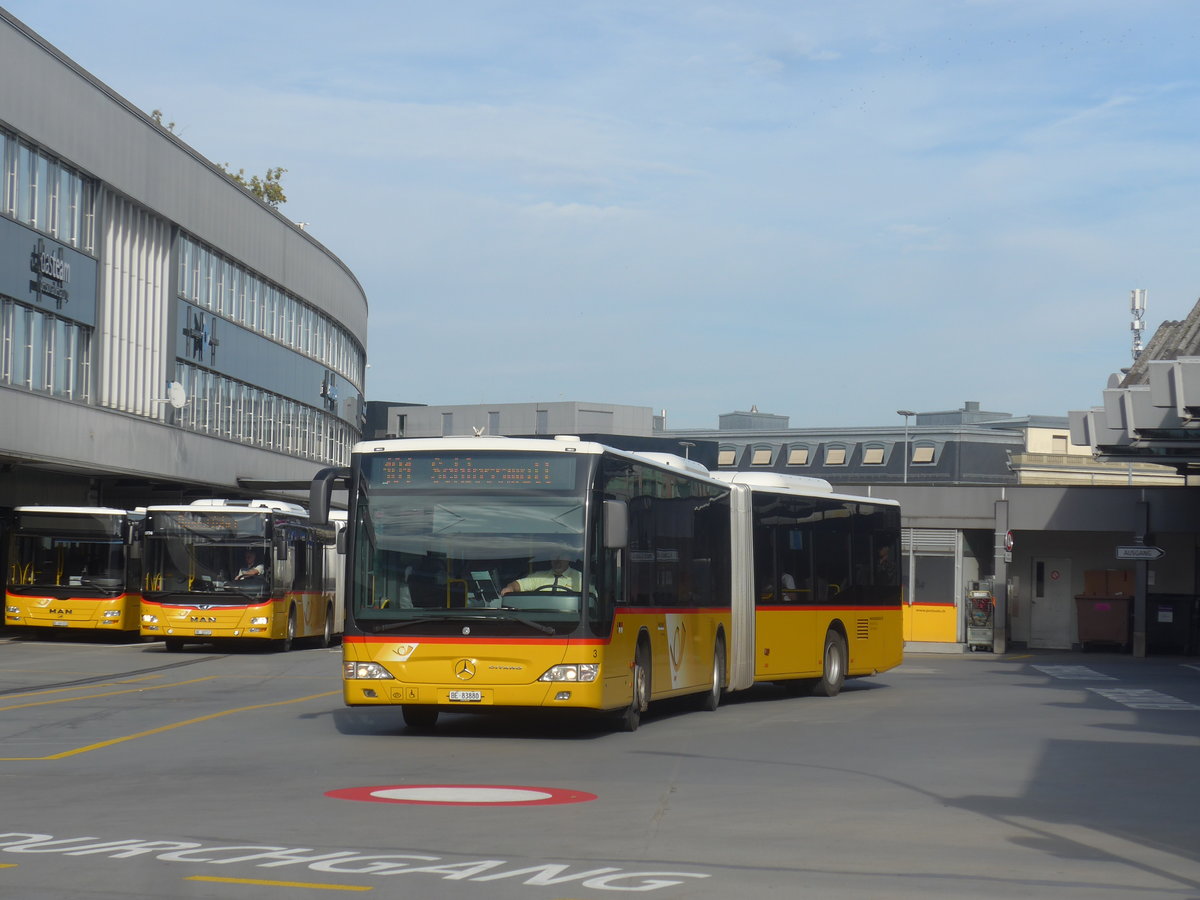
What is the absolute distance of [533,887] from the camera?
8.13 meters

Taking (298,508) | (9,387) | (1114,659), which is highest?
(9,387)

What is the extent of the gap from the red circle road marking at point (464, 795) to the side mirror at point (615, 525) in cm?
410

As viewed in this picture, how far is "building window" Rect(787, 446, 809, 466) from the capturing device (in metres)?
97.5

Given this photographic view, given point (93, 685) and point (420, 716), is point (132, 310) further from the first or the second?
point (420, 716)

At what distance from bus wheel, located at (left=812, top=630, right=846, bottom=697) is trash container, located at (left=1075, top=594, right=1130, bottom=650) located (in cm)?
2233

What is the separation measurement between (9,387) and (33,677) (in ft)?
46.4

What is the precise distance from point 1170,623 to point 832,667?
900 inches

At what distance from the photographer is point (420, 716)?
1722cm

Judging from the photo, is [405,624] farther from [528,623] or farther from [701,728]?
[701,728]

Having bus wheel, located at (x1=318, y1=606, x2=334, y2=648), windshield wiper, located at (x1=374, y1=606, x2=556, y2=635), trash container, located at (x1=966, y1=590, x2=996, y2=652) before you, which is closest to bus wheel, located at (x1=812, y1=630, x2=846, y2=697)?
windshield wiper, located at (x1=374, y1=606, x2=556, y2=635)

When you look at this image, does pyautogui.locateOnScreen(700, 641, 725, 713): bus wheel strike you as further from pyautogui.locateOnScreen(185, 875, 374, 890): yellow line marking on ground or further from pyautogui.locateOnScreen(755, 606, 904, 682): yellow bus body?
pyautogui.locateOnScreen(185, 875, 374, 890): yellow line marking on ground

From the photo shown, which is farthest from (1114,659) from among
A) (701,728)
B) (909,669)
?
(701,728)

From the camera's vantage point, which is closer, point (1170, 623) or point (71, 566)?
point (71, 566)

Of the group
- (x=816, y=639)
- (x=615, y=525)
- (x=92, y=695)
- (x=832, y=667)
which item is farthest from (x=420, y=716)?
(x=832, y=667)
